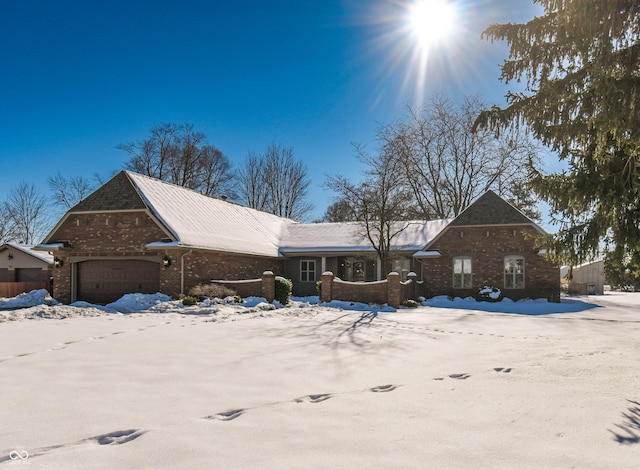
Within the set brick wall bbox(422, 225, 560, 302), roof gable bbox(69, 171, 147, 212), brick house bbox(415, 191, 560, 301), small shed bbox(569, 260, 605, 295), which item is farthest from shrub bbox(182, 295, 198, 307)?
small shed bbox(569, 260, 605, 295)

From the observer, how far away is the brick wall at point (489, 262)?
22.9 meters

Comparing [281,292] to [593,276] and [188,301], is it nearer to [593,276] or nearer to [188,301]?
[188,301]

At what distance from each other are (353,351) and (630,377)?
4291mm

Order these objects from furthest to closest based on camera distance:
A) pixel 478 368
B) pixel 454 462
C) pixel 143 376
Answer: pixel 478 368, pixel 143 376, pixel 454 462

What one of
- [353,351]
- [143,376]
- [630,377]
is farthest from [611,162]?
[143,376]

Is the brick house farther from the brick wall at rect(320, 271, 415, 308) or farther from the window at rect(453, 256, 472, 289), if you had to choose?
the brick wall at rect(320, 271, 415, 308)

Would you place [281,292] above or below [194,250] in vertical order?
below

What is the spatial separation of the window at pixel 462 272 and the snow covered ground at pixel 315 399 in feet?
40.7

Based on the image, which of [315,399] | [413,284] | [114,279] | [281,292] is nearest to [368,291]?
[281,292]

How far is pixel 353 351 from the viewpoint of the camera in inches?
348

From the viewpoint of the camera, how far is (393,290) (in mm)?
19375

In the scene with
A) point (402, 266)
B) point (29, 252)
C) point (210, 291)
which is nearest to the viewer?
point (210, 291)

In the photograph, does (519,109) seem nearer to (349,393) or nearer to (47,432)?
(349,393)

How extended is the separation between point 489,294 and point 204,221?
13.9 m
